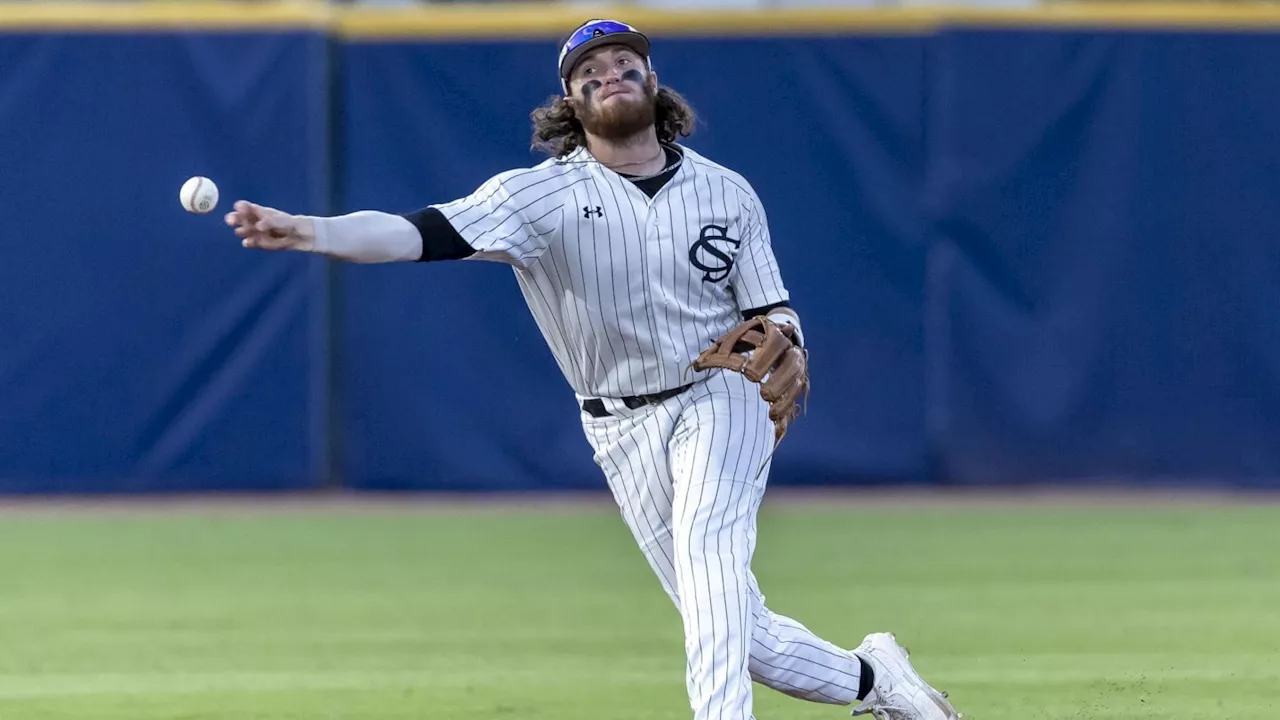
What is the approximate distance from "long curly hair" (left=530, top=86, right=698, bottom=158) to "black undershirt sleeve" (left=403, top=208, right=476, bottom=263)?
68cm

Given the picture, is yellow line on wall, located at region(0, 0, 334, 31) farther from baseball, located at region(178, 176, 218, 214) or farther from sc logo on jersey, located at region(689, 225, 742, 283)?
baseball, located at region(178, 176, 218, 214)

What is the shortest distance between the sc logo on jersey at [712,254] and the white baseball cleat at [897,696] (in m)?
1.11

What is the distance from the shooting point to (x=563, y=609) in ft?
27.0

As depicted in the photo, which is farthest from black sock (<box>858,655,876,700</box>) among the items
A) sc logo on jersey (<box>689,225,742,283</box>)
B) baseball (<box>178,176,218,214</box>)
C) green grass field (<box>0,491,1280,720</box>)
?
baseball (<box>178,176,218,214</box>)

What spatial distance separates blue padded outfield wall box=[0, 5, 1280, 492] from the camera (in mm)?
12234

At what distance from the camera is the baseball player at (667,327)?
4809 millimetres

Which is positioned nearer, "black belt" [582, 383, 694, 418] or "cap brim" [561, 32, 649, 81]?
"black belt" [582, 383, 694, 418]

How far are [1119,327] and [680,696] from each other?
676 centimetres

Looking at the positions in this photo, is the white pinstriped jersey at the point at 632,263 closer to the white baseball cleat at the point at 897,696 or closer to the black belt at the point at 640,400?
the black belt at the point at 640,400

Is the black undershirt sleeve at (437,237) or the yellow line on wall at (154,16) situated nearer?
the black undershirt sleeve at (437,237)

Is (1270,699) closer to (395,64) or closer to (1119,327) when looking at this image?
(1119,327)

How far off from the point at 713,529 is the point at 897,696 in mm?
889

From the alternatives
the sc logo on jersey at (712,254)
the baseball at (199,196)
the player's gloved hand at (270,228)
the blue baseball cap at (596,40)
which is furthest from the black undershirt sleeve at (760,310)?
the baseball at (199,196)

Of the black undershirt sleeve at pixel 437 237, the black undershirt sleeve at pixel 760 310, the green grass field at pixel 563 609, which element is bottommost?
the green grass field at pixel 563 609
